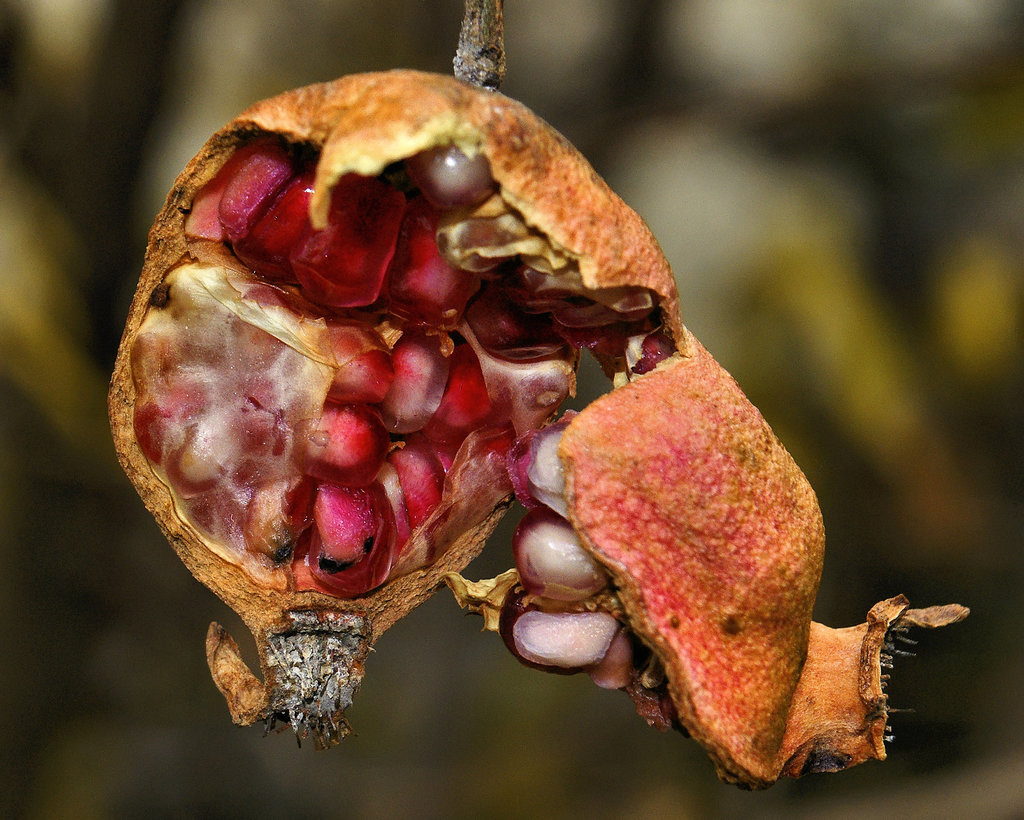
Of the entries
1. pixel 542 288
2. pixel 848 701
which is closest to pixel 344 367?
pixel 542 288

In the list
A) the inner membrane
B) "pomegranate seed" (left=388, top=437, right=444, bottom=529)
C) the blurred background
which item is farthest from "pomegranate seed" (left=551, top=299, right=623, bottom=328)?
the blurred background

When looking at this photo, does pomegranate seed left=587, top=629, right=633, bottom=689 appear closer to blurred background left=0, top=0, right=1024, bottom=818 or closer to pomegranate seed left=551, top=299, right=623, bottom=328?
pomegranate seed left=551, top=299, right=623, bottom=328

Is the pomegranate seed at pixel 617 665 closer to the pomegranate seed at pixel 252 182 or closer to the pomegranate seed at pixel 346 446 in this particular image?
the pomegranate seed at pixel 346 446

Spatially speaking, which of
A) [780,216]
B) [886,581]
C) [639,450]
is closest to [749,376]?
[780,216]

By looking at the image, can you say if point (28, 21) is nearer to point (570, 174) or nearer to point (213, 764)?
point (570, 174)

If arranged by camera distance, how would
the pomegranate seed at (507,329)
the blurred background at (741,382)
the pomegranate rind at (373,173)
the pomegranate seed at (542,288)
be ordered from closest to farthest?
the pomegranate rind at (373,173) → the pomegranate seed at (542,288) → the pomegranate seed at (507,329) → the blurred background at (741,382)

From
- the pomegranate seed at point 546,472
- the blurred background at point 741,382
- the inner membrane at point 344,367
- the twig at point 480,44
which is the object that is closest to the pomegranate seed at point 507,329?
the inner membrane at point 344,367

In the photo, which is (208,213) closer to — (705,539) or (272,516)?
(272,516)
